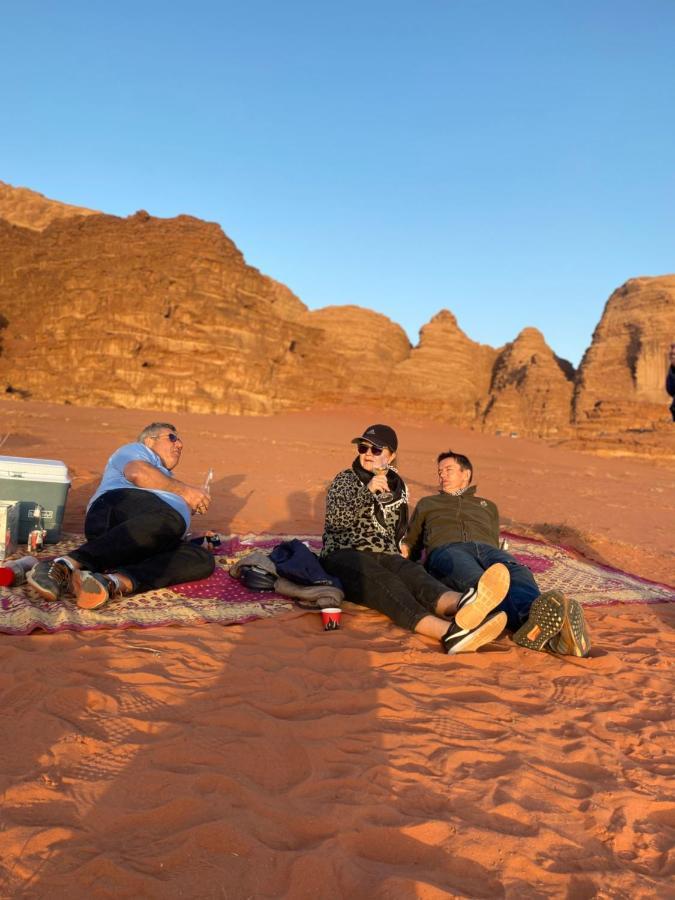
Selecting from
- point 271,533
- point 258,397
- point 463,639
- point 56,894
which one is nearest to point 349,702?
point 463,639

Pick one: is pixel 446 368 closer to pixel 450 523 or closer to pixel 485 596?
pixel 450 523

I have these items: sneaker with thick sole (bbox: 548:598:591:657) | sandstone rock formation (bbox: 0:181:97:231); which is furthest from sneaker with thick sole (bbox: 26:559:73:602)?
sandstone rock formation (bbox: 0:181:97:231)

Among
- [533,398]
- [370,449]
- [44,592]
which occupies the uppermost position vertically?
[533,398]

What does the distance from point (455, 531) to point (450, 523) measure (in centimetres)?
8

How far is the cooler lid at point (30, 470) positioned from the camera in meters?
4.66

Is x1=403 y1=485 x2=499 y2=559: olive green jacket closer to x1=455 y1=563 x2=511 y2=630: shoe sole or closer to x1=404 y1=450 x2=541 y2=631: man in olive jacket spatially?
x1=404 y1=450 x2=541 y2=631: man in olive jacket

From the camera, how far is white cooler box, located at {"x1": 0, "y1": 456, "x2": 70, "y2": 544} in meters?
4.68

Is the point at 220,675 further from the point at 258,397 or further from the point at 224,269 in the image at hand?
the point at 224,269

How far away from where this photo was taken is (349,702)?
2.74 meters

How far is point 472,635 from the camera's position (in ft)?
10.7

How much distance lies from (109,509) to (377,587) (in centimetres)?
188

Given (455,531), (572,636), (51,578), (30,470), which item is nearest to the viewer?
(572,636)

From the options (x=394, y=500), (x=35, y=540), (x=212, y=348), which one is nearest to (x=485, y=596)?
(x=394, y=500)

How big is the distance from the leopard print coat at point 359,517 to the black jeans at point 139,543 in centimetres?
103
